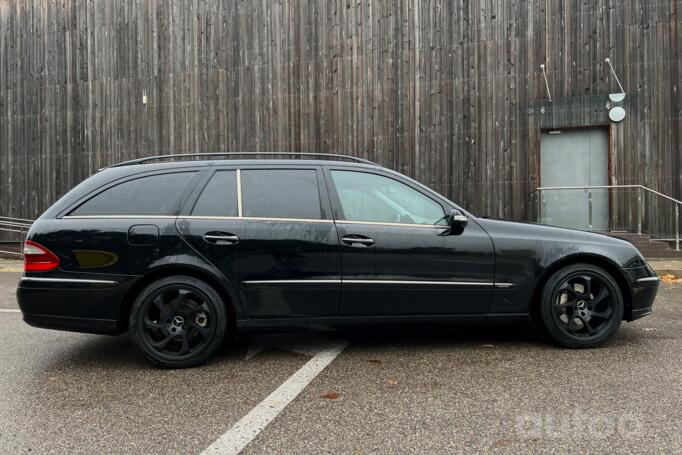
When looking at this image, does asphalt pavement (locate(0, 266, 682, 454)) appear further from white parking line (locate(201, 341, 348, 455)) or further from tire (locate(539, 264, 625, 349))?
tire (locate(539, 264, 625, 349))

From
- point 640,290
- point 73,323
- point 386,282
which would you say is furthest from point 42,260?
point 640,290

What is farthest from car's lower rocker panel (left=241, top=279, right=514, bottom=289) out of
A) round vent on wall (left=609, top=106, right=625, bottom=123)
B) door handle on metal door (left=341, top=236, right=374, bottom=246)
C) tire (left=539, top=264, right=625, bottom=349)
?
round vent on wall (left=609, top=106, right=625, bottom=123)

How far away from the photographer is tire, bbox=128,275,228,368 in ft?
13.2

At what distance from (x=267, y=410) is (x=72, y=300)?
1879mm

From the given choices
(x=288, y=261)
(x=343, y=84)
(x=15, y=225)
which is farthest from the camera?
(x=15, y=225)

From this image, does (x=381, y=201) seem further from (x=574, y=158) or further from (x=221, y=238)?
(x=574, y=158)

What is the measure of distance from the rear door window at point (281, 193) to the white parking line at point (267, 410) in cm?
117

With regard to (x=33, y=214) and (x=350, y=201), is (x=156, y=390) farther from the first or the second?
(x=33, y=214)

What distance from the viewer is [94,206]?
4.15 m

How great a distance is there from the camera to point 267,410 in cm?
319

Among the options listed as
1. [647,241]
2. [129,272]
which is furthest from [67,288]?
[647,241]

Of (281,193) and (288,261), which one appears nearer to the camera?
(288,261)

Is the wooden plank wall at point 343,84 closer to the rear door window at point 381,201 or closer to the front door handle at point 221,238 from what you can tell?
the rear door window at point 381,201

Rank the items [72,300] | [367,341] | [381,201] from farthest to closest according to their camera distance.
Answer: [367,341] < [381,201] < [72,300]
